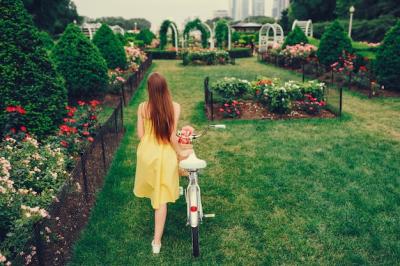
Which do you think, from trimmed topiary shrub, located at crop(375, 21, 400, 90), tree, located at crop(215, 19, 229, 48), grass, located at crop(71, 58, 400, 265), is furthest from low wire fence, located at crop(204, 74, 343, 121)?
tree, located at crop(215, 19, 229, 48)

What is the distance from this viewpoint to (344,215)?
192 inches

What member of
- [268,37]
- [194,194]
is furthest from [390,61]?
[268,37]

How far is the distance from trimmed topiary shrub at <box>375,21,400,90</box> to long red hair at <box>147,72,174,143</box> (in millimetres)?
11323

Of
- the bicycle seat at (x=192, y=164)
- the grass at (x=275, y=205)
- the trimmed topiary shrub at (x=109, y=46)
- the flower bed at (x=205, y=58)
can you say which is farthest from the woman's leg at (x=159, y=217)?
the flower bed at (x=205, y=58)

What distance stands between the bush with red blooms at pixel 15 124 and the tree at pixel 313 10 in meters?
55.2

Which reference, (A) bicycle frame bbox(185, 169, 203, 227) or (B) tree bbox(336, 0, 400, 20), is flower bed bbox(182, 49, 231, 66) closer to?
(A) bicycle frame bbox(185, 169, 203, 227)

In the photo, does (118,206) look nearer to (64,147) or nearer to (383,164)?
(64,147)

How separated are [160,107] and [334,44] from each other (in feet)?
50.0

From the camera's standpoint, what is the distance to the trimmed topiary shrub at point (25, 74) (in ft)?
19.0

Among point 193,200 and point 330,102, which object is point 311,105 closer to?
point 330,102

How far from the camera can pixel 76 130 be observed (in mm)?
6941

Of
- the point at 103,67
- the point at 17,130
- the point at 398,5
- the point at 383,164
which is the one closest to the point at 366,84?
the point at 383,164

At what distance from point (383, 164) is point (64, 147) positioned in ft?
18.6

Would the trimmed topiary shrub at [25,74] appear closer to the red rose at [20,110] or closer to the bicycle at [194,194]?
the red rose at [20,110]
